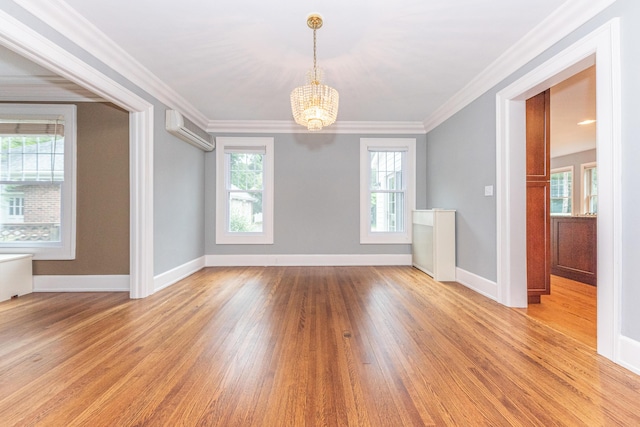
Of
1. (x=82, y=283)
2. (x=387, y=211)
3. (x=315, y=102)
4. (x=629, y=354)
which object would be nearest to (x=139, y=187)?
(x=82, y=283)

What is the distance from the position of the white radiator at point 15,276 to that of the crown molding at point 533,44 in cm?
559

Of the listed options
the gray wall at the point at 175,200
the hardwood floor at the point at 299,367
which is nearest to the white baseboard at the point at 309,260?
the gray wall at the point at 175,200

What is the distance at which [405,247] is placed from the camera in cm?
488

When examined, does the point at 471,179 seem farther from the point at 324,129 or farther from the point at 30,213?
the point at 30,213

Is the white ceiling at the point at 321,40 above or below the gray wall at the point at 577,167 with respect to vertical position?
above

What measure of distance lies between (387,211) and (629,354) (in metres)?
3.58

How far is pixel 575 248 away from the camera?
3.84m

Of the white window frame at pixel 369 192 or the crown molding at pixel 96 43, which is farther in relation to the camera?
the white window frame at pixel 369 192

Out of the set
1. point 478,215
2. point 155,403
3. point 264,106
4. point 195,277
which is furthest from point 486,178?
point 195,277

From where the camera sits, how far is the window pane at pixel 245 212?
195 inches

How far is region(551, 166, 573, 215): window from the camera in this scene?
21.9 feet

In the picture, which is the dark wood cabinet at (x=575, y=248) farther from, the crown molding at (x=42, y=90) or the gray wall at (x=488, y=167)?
the crown molding at (x=42, y=90)

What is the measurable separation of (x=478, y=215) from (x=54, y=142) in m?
5.24

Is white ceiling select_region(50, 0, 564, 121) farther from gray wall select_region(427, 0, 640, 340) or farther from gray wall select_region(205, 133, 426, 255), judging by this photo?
gray wall select_region(205, 133, 426, 255)
